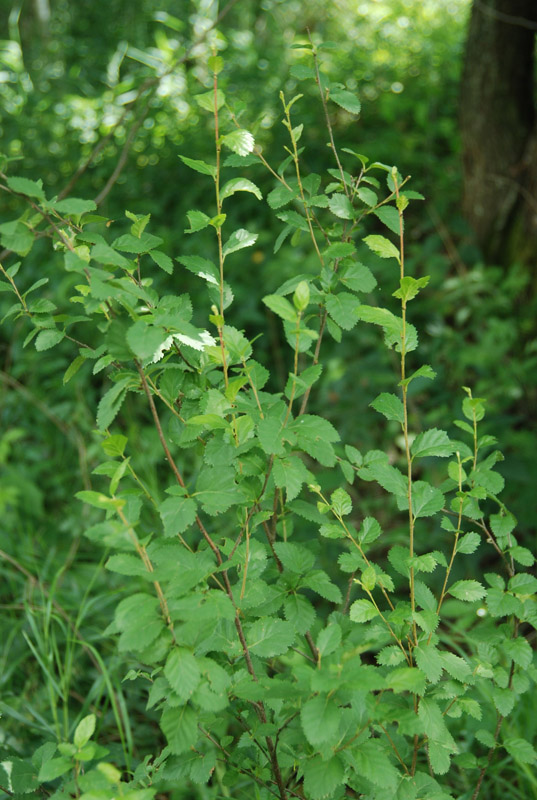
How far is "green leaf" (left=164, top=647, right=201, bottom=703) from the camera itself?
30.7 inches

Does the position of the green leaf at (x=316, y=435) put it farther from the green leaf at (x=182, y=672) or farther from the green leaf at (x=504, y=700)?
the green leaf at (x=504, y=700)

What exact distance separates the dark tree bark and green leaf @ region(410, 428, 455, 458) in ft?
7.48

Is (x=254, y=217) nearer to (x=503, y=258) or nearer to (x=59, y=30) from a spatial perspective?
(x=503, y=258)

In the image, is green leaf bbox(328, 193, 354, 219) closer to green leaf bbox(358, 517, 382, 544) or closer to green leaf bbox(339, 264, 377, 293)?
green leaf bbox(339, 264, 377, 293)

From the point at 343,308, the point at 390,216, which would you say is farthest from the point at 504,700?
the point at 390,216

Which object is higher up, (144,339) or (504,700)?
(144,339)

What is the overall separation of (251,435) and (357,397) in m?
1.86

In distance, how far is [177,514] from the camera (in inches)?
33.6

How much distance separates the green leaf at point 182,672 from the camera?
0.78m

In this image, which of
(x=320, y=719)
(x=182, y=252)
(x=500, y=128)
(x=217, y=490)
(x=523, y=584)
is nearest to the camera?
(x=320, y=719)

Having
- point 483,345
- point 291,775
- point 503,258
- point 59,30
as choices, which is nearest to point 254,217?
point 503,258

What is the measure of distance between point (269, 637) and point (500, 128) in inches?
118

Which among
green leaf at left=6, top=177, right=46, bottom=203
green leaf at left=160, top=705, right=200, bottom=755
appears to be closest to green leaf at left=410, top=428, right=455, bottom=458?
green leaf at left=160, top=705, right=200, bottom=755

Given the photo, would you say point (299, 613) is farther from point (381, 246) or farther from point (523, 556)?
point (381, 246)
